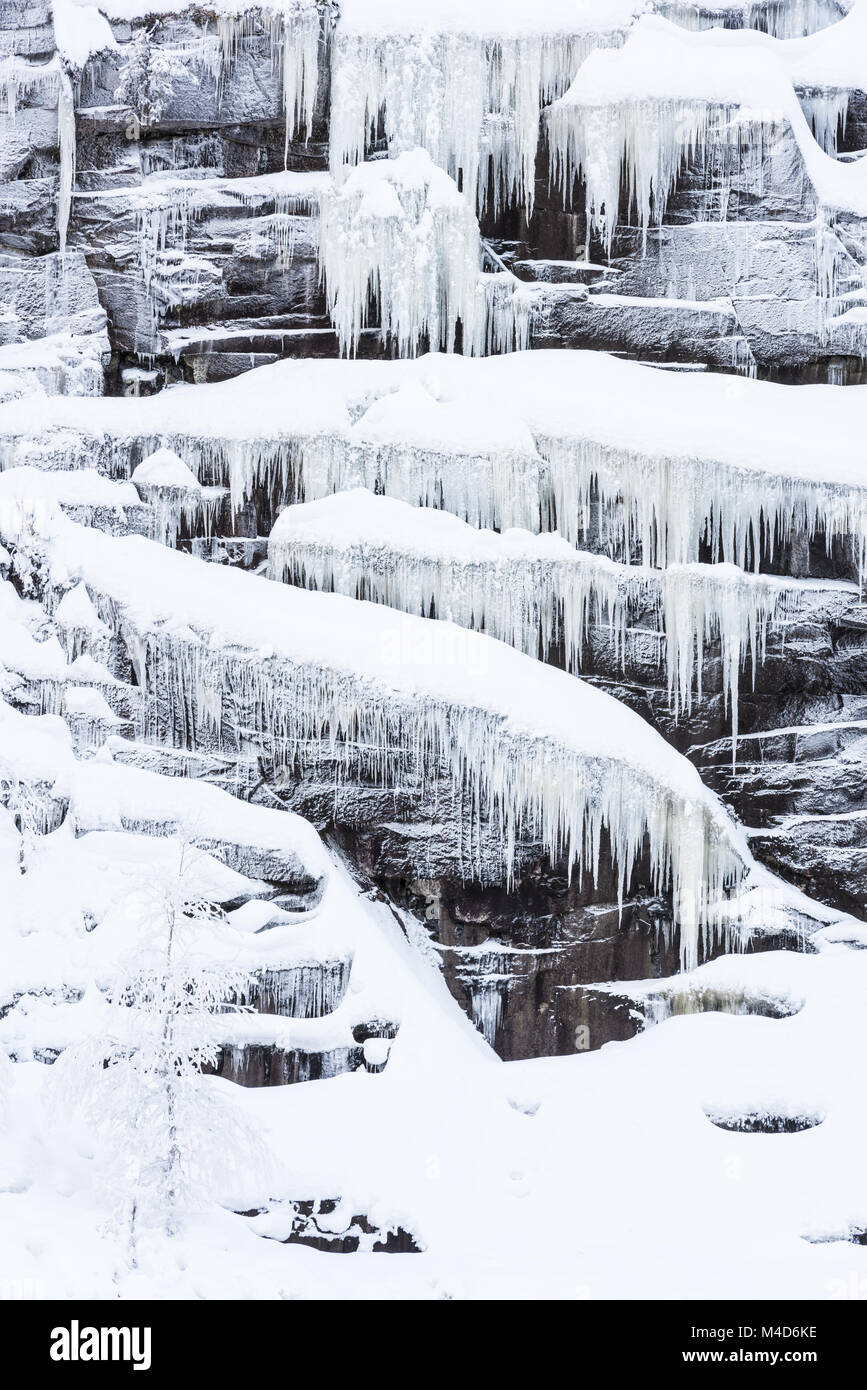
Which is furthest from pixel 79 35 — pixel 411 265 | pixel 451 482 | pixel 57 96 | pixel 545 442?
pixel 545 442

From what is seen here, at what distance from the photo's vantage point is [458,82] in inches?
494

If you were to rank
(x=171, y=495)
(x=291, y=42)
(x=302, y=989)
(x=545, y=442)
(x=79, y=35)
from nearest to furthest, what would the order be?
(x=302, y=989) < (x=545, y=442) < (x=171, y=495) < (x=291, y=42) < (x=79, y=35)

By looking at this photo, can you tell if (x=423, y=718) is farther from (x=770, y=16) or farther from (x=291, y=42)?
(x=770, y=16)

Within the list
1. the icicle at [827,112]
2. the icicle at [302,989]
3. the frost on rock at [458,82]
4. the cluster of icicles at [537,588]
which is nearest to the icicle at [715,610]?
the cluster of icicles at [537,588]

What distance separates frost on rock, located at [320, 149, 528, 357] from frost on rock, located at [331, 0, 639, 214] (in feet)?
1.09

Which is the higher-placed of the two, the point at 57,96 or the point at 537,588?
the point at 57,96

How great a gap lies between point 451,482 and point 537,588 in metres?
1.34

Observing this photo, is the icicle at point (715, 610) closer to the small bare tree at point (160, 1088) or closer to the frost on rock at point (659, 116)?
the frost on rock at point (659, 116)

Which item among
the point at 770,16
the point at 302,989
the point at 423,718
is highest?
the point at 770,16

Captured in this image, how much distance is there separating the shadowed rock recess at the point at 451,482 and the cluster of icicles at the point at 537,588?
37 millimetres

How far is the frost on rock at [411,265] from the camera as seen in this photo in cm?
1244

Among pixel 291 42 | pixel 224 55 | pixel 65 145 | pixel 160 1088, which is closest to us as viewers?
pixel 160 1088

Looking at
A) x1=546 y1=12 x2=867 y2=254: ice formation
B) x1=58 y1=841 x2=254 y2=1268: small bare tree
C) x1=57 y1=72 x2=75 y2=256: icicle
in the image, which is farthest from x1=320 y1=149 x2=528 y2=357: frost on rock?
x1=58 y1=841 x2=254 y2=1268: small bare tree

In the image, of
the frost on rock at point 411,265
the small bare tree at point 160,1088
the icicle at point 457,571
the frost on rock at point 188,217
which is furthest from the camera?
the frost on rock at point 188,217
